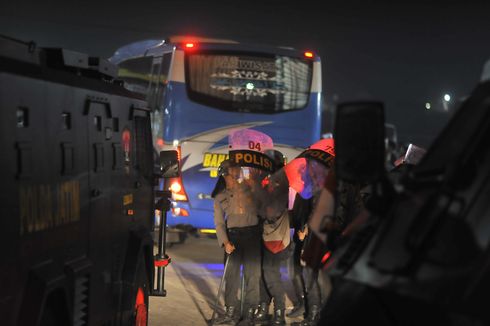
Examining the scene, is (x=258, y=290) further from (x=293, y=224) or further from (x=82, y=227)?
(x=82, y=227)

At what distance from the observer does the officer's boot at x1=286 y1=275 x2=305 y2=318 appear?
8867 mm

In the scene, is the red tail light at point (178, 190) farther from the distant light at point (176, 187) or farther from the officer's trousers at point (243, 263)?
the officer's trousers at point (243, 263)

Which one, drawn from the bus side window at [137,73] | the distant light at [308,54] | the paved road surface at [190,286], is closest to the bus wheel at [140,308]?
the paved road surface at [190,286]

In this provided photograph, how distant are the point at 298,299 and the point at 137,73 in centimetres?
876

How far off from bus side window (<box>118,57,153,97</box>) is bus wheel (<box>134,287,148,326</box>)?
29.1 ft

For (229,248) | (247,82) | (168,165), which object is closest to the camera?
(168,165)

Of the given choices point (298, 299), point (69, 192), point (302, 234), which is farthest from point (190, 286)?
point (69, 192)

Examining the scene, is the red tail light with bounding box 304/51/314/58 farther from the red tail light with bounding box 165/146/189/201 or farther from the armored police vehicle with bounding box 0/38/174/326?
the armored police vehicle with bounding box 0/38/174/326

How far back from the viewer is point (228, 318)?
27.1 ft

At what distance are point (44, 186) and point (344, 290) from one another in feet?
6.19

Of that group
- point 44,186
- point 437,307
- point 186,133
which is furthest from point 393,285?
point 186,133

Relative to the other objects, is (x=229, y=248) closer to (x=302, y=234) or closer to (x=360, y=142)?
(x=302, y=234)

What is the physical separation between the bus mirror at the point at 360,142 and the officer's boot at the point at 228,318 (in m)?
5.57

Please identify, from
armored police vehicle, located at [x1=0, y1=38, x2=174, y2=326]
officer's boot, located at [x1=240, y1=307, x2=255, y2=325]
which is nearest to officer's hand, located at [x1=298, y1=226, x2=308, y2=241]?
officer's boot, located at [x1=240, y1=307, x2=255, y2=325]
